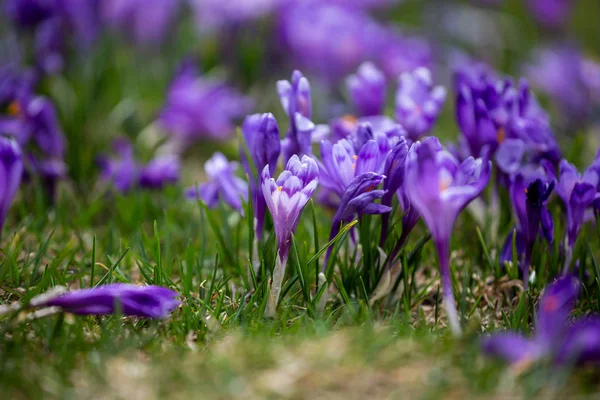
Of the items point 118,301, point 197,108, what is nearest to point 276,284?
point 118,301

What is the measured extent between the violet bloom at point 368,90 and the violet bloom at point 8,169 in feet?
3.77

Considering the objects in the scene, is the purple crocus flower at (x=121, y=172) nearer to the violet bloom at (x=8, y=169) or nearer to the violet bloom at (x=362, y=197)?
the violet bloom at (x=8, y=169)

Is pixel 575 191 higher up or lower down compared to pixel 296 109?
lower down

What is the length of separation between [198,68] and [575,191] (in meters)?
2.49

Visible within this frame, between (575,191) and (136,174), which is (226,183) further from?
(575,191)

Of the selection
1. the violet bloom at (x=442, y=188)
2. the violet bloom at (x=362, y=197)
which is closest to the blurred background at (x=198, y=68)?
the violet bloom at (x=442, y=188)

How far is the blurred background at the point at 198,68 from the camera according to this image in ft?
9.00

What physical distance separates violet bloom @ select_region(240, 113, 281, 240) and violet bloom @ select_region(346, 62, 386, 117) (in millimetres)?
641

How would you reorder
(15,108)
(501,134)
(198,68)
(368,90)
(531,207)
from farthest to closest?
(198,68) < (15,108) < (368,90) < (501,134) < (531,207)

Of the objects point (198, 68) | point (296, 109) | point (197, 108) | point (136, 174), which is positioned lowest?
point (136, 174)

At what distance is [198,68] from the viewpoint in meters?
3.59

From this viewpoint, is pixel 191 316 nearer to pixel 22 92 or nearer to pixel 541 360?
pixel 541 360

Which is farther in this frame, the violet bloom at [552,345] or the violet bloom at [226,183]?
the violet bloom at [226,183]

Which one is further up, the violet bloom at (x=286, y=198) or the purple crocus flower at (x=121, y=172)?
the violet bloom at (x=286, y=198)
